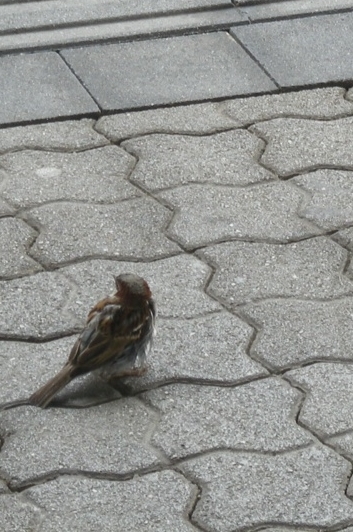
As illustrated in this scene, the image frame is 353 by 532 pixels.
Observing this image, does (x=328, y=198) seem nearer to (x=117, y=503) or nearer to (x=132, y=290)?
(x=132, y=290)

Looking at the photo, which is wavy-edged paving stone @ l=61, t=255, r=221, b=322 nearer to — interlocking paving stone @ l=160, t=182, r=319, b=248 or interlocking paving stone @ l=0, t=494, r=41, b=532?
interlocking paving stone @ l=160, t=182, r=319, b=248

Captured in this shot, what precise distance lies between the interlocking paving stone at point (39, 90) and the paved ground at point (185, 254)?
0.04ft

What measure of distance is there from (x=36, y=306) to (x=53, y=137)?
1.35m

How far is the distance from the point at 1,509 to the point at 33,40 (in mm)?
3423

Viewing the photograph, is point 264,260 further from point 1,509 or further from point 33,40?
point 33,40

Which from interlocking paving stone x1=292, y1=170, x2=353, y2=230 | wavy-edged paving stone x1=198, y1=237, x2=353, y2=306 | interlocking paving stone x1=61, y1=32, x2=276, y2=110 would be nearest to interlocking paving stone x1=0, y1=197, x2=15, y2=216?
wavy-edged paving stone x1=198, y1=237, x2=353, y2=306

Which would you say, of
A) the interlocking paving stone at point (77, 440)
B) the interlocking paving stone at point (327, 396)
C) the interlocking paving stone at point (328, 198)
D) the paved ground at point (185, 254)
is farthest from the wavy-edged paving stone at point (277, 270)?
the interlocking paving stone at point (77, 440)

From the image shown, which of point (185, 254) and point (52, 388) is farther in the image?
point (185, 254)

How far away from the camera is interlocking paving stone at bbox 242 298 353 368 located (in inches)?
197

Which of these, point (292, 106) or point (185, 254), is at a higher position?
point (292, 106)

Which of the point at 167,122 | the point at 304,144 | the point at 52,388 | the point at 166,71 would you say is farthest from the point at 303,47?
the point at 52,388

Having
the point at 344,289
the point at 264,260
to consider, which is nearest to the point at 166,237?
the point at 264,260

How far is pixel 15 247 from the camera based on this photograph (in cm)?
555

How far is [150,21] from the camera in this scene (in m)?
7.30
